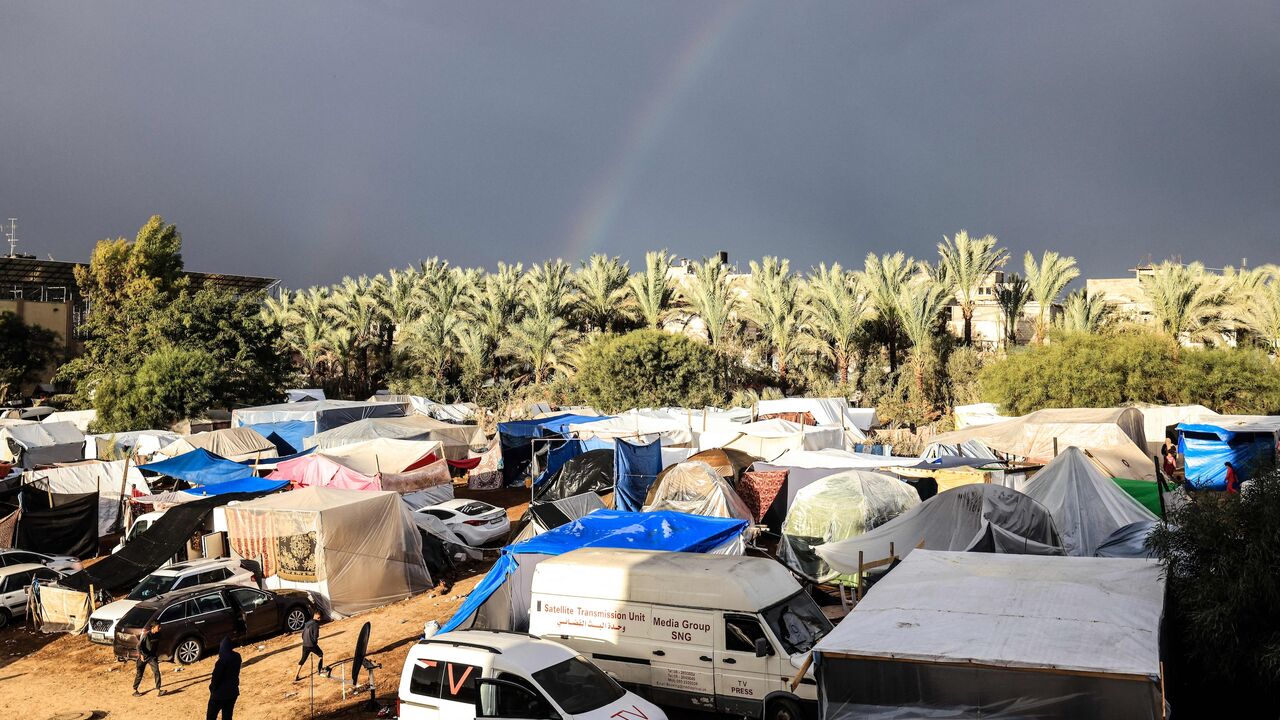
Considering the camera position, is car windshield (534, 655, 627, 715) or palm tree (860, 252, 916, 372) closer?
car windshield (534, 655, 627, 715)

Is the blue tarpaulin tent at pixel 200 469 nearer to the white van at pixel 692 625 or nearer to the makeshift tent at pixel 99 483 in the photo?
the makeshift tent at pixel 99 483

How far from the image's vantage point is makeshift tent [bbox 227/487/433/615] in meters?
17.8

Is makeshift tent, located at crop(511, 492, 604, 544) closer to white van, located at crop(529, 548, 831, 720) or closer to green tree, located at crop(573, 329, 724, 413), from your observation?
white van, located at crop(529, 548, 831, 720)

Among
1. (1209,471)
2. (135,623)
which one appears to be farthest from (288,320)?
(1209,471)

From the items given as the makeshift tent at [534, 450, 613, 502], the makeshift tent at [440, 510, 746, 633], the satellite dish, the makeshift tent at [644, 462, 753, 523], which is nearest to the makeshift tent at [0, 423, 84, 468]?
the makeshift tent at [534, 450, 613, 502]

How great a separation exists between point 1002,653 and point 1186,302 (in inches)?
1594

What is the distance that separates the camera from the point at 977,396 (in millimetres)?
45844

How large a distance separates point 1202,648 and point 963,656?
292 centimetres

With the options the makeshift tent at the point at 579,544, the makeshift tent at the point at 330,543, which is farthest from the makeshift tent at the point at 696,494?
the makeshift tent at the point at 330,543

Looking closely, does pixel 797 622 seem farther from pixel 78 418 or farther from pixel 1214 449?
pixel 78 418

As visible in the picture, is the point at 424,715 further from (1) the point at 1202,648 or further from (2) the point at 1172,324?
(2) the point at 1172,324

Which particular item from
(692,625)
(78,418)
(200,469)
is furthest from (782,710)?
(78,418)

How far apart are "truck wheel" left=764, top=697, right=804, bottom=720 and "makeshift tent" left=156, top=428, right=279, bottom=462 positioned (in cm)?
2505

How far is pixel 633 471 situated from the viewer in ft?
84.5
